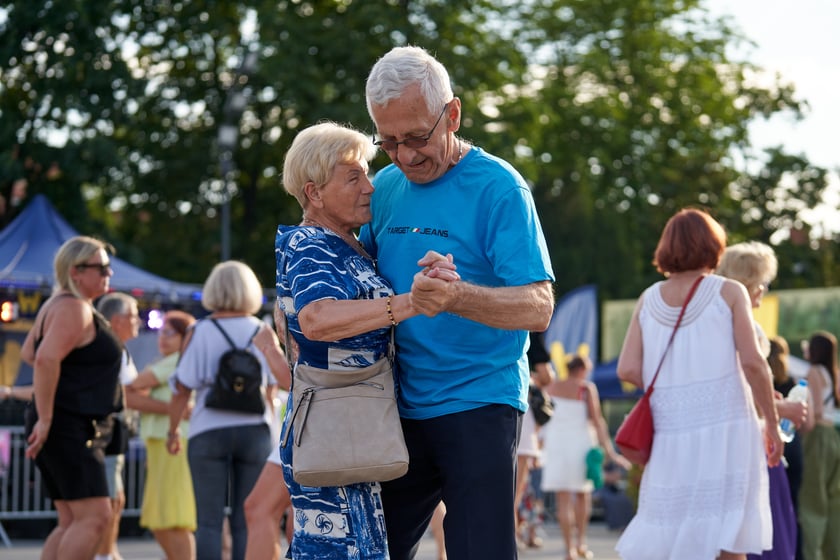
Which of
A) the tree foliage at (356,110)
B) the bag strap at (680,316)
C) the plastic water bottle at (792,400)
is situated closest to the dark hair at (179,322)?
the plastic water bottle at (792,400)

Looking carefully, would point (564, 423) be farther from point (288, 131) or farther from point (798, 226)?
point (798, 226)

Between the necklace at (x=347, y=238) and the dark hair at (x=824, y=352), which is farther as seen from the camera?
the dark hair at (x=824, y=352)

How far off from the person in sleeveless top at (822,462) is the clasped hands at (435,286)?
6264mm

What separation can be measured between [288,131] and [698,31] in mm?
12148

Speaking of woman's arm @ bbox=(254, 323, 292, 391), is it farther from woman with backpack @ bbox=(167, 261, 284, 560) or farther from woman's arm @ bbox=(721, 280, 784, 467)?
woman's arm @ bbox=(721, 280, 784, 467)

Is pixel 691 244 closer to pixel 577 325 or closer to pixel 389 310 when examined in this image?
pixel 389 310

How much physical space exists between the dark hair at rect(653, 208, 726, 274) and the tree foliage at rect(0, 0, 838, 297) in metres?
10.4

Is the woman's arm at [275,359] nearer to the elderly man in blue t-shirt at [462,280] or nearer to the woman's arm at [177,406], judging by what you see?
the woman's arm at [177,406]

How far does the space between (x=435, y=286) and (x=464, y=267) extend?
0.47m

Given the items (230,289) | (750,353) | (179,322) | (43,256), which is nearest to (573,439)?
(179,322)

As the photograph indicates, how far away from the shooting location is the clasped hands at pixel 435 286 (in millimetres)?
3820

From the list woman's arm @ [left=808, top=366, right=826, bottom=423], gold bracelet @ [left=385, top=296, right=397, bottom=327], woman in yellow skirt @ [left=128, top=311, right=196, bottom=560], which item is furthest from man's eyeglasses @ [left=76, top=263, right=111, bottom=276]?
woman's arm @ [left=808, top=366, right=826, bottom=423]

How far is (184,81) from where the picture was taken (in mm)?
27078

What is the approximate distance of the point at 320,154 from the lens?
14.1 ft
